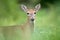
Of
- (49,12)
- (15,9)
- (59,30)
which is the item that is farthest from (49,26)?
(15,9)

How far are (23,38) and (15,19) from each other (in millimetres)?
1273

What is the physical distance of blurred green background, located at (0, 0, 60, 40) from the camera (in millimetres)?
4324

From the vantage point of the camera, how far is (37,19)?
5.06m

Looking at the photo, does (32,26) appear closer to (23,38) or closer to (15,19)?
(23,38)

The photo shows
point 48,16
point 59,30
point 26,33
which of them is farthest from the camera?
point 48,16

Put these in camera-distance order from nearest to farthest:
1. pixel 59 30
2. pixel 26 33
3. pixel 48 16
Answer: pixel 26 33 → pixel 59 30 → pixel 48 16

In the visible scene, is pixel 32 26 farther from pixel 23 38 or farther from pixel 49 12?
pixel 49 12

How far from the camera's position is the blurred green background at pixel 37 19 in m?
4.32

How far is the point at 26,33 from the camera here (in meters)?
4.27

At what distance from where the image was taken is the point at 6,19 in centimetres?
559

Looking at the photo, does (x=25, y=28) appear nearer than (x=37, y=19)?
Yes

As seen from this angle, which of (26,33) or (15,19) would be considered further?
(15,19)

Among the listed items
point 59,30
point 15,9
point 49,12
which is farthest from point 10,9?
point 59,30

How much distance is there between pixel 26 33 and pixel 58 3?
164cm
